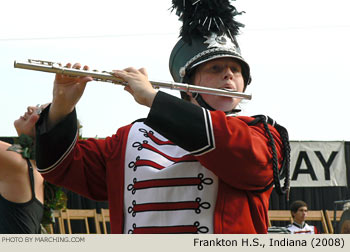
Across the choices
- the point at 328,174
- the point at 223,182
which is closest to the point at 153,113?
the point at 223,182

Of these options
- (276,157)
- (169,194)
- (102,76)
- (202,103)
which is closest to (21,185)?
(102,76)

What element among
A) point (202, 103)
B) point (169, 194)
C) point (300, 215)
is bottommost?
point (300, 215)

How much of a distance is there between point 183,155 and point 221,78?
427 millimetres

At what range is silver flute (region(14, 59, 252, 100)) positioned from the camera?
86.0 inches

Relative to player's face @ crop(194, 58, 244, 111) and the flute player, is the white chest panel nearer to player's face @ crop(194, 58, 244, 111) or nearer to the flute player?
the flute player

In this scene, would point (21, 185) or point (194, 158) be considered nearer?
point (194, 158)

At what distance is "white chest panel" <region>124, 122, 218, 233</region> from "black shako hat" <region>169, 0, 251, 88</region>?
0.49 meters

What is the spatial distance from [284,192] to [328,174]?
27.4ft

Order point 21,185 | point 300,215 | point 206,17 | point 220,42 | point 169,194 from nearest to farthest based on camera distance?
point 169,194 → point 220,42 → point 206,17 → point 21,185 → point 300,215

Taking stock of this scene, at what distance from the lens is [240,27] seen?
2.60 meters

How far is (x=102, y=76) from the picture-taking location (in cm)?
223

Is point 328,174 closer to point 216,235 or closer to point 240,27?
point 240,27

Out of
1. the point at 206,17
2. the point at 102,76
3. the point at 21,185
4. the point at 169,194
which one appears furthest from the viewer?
the point at 21,185

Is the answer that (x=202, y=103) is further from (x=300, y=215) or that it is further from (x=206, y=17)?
(x=300, y=215)
